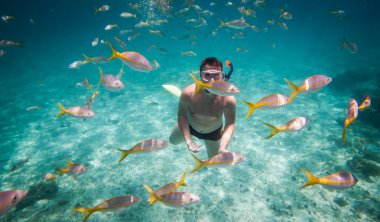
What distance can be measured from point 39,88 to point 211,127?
73.2ft

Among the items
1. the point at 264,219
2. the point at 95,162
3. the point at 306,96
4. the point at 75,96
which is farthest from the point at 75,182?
the point at 306,96

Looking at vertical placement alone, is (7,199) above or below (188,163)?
above

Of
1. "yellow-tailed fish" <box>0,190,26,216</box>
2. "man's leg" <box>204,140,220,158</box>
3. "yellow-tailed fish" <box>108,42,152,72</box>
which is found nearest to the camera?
"yellow-tailed fish" <box>0,190,26,216</box>

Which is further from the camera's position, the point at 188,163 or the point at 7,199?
the point at 188,163

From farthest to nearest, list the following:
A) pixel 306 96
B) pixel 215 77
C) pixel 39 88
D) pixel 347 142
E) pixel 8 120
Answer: pixel 39 88, pixel 306 96, pixel 8 120, pixel 347 142, pixel 215 77

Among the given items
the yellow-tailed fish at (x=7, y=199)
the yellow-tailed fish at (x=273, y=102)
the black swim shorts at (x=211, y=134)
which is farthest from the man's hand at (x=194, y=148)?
the yellow-tailed fish at (x=7, y=199)

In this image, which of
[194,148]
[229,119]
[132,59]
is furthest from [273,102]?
[132,59]

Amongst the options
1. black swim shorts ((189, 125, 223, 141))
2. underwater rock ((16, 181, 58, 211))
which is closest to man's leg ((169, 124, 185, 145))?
black swim shorts ((189, 125, 223, 141))

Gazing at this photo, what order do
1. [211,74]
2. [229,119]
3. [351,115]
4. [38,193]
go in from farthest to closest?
[38,193] → [229,119] → [211,74] → [351,115]

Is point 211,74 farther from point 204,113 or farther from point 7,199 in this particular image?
point 7,199

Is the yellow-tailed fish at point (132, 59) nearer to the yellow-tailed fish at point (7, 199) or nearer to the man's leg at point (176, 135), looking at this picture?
the man's leg at point (176, 135)

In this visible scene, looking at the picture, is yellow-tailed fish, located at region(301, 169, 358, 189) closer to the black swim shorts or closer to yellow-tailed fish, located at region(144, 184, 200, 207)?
yellow-tailed fish, located at region(144, 184, 200, 207)

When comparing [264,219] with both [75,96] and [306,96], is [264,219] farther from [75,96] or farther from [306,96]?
[75,96]

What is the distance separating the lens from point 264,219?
17.4 ft
